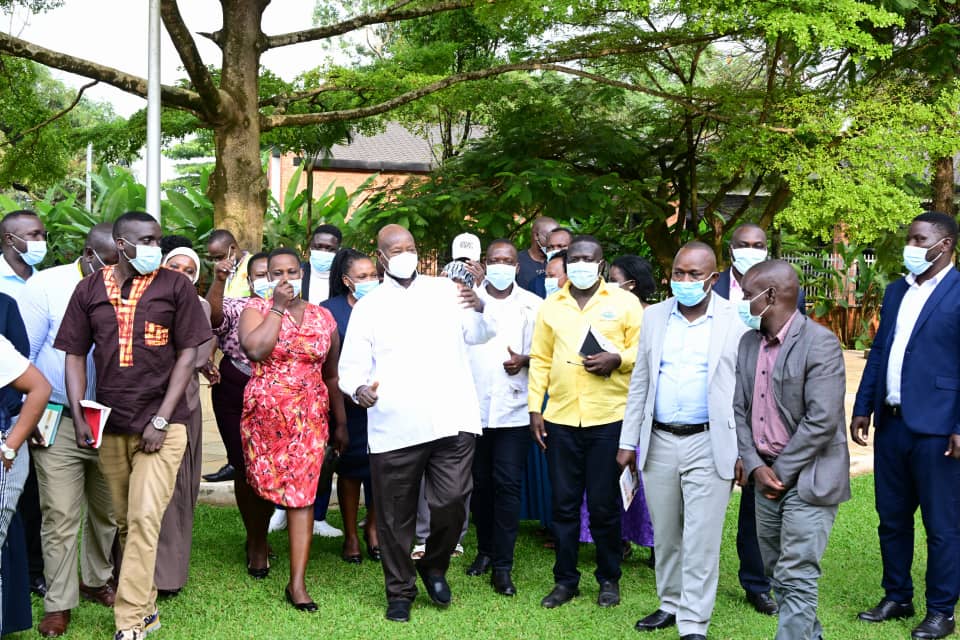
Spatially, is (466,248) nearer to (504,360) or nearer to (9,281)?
(504,360)

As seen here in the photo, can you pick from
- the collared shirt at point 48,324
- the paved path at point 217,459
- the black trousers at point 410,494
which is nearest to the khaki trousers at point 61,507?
the collared shirt at point 48,324

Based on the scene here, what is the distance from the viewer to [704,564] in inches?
208

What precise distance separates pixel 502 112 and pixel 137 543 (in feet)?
30.4

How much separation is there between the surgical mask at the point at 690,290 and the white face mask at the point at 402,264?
147 centimetres

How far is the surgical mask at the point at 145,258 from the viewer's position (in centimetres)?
517

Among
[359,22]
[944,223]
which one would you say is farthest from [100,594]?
[359,22]

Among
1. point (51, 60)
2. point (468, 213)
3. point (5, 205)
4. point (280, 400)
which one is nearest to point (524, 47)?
point (468, 213)

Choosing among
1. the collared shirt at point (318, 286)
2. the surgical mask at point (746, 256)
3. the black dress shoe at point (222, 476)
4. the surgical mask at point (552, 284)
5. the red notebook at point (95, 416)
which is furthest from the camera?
the black dress shoe at point (222, 476)

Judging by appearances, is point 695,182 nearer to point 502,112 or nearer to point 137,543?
point 502,112

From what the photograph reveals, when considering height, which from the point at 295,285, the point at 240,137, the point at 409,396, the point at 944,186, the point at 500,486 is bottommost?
the point at 500,486

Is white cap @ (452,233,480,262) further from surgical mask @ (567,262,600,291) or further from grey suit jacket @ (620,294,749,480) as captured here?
grey suit jacket @ (620,294,749,480)

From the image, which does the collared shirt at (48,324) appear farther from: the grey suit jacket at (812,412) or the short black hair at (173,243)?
the grey suit jacket at (812,412)

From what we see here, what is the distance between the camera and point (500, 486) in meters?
6.42

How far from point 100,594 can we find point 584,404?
299 cm
